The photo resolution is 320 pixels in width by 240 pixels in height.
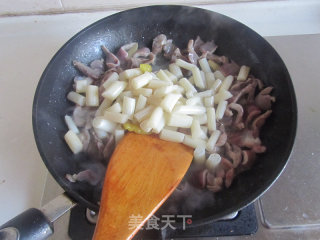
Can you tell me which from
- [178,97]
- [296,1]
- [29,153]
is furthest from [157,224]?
[296,1]

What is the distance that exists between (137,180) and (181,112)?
233 mm

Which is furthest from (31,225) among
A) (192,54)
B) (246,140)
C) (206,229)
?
(192,54)

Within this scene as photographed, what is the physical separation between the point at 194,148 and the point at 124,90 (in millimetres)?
291

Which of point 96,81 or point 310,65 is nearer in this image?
point 96,81

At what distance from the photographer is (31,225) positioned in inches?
24.4

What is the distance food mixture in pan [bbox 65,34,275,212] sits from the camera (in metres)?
0.83

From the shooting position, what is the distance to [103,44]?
1.04 meters

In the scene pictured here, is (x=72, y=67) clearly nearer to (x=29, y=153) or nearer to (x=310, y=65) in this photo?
(x=29, y=153)

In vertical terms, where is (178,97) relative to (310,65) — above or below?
above

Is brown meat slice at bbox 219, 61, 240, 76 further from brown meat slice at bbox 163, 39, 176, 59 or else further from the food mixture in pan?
brown meat slice at bbox 163, 39, 176, 59

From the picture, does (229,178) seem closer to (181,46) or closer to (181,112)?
(181,112)

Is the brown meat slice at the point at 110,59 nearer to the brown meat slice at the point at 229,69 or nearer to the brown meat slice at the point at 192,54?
the brown meat slice at the point at 192,54

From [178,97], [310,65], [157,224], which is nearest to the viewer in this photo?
[157,224]

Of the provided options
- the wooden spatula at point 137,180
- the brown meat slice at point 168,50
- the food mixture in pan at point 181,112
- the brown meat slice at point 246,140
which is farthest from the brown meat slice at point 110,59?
the brown meat slice at point 246,140
